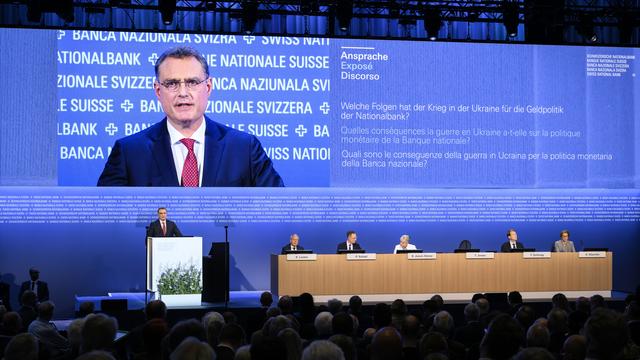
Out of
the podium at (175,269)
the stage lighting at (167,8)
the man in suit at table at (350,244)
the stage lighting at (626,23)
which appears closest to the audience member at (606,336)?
the podium at (175,269)

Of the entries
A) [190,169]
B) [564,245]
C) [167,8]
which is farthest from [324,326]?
[167,8]

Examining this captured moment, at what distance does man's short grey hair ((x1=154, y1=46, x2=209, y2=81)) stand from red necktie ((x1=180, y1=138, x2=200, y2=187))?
1076mm

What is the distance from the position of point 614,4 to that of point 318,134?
651 cm

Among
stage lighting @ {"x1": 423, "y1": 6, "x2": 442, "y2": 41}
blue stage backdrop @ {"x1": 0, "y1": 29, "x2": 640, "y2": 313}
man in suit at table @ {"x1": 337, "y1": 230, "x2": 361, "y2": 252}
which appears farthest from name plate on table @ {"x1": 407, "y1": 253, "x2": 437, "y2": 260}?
stage lighting @ {"x1": 423, "y1": 6, "x2": 442, "y2": 41}

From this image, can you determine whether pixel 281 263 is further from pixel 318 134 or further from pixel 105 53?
pixel 105 53

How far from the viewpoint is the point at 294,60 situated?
41.6 feet

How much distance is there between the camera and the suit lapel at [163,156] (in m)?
12.2

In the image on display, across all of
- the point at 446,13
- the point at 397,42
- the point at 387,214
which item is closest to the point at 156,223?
the point at 387,214

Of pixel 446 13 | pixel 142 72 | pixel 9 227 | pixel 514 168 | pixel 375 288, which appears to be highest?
pixel 446 13

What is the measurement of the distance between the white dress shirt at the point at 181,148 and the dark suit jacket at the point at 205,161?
5 centimetres

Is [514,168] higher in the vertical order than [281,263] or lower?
higher

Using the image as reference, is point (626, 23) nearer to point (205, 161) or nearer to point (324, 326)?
point (205, 161)

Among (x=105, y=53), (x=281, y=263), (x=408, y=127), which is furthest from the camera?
(x=408, y=127)

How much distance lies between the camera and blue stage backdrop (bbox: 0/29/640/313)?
39.7 ft
